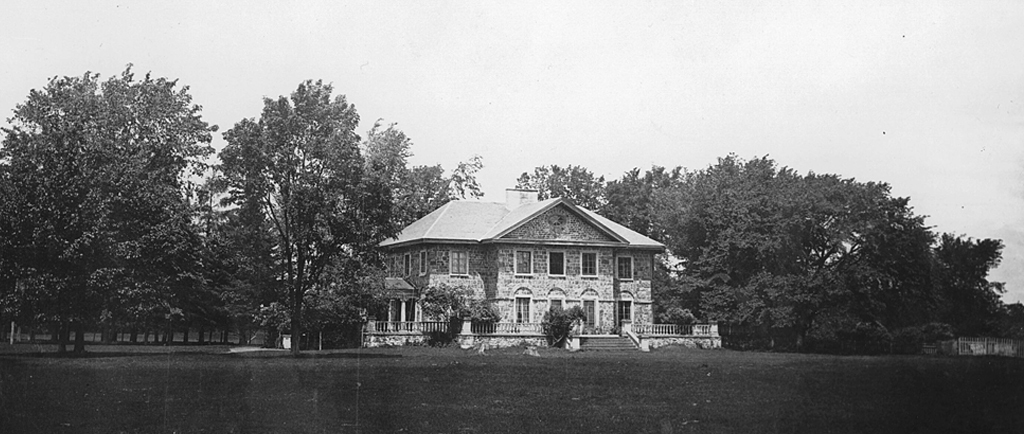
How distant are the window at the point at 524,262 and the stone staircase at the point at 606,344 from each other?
517 cm

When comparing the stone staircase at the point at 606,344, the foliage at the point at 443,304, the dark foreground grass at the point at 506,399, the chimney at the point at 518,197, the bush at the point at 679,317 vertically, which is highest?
the chimney at the point at 518,197

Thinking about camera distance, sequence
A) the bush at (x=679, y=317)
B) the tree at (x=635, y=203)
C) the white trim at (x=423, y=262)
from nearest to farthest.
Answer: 1. the bush at (x=679, y=317)
2. the white trim at (x=423, y=262)
3. the tree at (x=635, y=203)

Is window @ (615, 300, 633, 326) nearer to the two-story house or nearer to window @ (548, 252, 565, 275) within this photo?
the two-story house

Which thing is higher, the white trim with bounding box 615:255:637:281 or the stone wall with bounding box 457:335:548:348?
the white trim with bounding box 615:255:637:281

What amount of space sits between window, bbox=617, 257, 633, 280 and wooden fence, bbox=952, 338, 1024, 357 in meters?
20.9

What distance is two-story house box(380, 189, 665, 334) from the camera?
42156 millimetres

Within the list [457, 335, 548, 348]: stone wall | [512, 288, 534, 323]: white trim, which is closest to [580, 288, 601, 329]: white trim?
[512, 288, 534, 323]: white trim

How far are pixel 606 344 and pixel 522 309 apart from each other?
17.6ft

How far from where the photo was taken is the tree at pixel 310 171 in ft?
93.4

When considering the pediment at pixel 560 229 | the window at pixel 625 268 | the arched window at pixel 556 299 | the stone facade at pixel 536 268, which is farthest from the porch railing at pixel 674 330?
the pediment at pixel 560 229

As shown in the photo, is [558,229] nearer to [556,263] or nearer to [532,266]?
[556,263]

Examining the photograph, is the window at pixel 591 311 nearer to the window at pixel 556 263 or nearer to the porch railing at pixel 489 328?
the window at pixel 556 263

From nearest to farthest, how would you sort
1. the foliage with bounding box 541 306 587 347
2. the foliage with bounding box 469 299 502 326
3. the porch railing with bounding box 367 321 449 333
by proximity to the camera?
the porch railing with bounding box 367 321 449 333, the foliage with bounding box 541 306 587 347, the foliage with bounding box 469 299 502 326

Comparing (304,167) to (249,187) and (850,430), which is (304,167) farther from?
(850,430)
